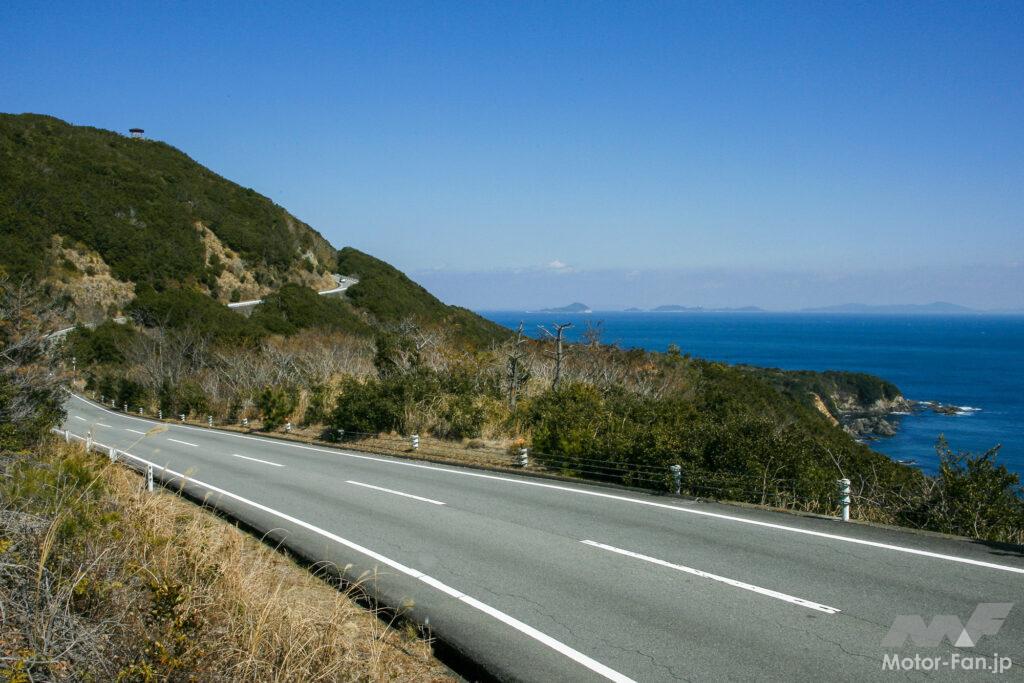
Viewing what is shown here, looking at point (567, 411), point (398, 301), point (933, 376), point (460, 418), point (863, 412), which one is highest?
point (398, 301)

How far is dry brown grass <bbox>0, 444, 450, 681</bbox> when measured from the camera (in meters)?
4.58

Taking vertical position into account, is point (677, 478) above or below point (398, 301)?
below

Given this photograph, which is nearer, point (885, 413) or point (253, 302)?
point (885, 413)

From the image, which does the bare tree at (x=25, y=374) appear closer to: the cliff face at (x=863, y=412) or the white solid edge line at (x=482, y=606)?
the white solid edge line at (x=482, y=606)

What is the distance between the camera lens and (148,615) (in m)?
5.05

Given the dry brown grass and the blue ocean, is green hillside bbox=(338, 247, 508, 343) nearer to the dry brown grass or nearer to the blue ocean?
the blue ocean

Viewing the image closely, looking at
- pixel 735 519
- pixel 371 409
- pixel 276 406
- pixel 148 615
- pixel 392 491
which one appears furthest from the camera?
pixel 276 406

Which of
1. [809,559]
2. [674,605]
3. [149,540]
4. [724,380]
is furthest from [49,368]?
[724,380]

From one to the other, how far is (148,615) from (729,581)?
19.0 feet

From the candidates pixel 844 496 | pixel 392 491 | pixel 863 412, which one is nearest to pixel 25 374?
pixel 392 491

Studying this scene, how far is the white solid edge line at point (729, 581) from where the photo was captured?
6900 millimetres

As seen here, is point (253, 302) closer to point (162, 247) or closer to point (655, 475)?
point (162, 247)

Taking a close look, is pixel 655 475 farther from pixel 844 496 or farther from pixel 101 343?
pixel 101 343

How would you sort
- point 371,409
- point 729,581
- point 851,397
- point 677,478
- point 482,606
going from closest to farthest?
point 482,606 → point 729,581 → point 677,478 → point 371,409 → point 851,397
